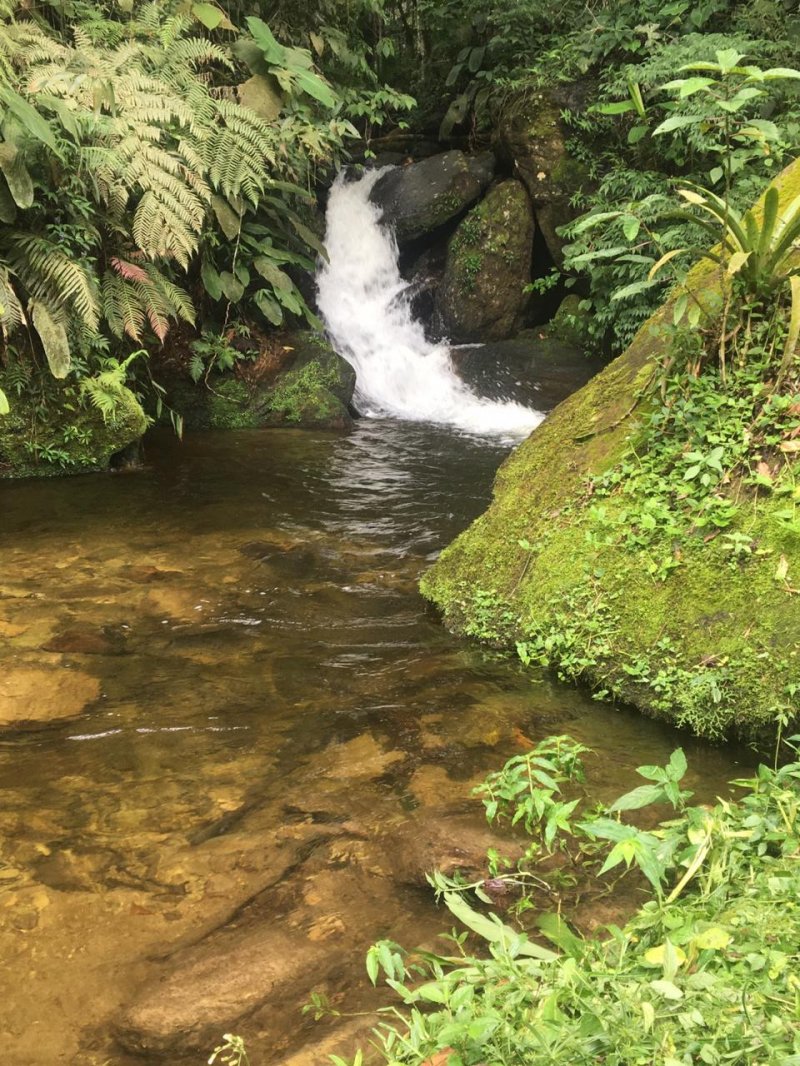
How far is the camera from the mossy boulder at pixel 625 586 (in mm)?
2824

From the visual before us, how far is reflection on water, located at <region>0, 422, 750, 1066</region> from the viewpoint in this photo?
1.90 metres

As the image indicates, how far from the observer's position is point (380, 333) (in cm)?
1016

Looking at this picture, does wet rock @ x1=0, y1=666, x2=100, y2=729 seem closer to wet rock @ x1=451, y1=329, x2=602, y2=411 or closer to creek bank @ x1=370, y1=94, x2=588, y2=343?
wet rock @ x1=451, y1=329, x2=602, y2=411

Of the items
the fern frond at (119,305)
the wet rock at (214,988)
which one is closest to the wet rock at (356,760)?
the wet rock at (214,988)

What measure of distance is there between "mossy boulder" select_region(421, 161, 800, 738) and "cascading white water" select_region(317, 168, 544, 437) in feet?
15.2

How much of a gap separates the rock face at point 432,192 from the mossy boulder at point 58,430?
5591 mm

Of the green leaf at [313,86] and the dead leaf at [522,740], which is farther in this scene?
the green leaf at [313,86]

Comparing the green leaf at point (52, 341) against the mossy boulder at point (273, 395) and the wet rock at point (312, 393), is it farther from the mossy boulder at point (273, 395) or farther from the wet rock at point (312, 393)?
the wet rock at point (312, 393)

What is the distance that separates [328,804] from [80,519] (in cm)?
348

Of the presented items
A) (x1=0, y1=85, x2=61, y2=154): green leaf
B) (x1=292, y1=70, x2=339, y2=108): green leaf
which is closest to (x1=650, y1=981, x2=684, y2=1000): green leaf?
(x1=0, y1=85, x2=61, y2=154): green leaf

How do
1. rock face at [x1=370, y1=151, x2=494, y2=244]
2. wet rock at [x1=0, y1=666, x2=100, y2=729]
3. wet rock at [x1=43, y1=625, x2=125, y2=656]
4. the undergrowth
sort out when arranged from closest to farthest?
the undergrowth
wet rock at [x1=0, y1=666, x2=100, y2=729]
wet rock at [x1=43, y1=625, x2=125, y2=656]
rock face at [x1=370, y1=151, x2=494, y2=244]

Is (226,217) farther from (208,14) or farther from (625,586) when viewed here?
(625,586)

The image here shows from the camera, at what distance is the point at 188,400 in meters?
8.22

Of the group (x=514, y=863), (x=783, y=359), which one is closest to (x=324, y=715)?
(x=514, y=863)
